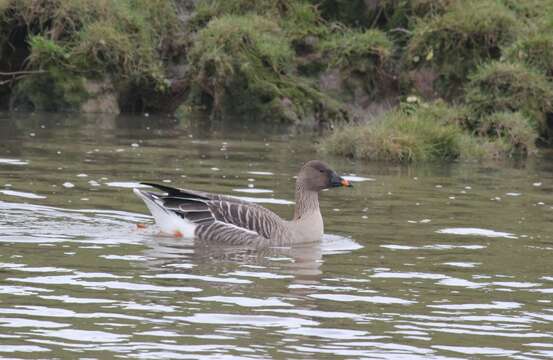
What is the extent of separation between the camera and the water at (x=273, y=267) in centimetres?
815

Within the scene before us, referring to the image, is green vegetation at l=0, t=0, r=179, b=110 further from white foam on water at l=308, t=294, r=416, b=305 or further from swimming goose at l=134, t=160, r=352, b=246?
white foam on water at l=308, t=294, r=416, b=305

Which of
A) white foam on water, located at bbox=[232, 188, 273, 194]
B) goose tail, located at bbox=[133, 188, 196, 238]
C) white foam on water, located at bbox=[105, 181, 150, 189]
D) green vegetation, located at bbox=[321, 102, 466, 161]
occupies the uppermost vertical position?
green vegetation, located at bbox=[321, 102, 466, 161]

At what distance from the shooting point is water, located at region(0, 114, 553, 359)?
8.15 m

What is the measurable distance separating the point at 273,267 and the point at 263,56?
509 inches

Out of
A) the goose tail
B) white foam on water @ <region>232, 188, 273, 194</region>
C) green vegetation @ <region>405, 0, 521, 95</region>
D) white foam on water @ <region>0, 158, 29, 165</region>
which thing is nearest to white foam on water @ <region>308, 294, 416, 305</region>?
the goose tail

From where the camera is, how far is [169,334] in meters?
8.14

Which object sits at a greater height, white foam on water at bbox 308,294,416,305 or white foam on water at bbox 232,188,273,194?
white foam on water at bbox 232,188,273,194

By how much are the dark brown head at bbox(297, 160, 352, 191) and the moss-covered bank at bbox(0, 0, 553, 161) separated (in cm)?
892

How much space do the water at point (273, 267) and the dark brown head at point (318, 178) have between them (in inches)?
19.6

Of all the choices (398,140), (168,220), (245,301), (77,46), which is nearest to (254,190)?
(168,220)

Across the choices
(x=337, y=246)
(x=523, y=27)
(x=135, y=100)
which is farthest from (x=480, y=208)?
(x=135, y=100)

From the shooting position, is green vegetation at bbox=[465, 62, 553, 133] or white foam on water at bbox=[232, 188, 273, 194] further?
green vegetation at bbox=[465, 62, 553, 133]

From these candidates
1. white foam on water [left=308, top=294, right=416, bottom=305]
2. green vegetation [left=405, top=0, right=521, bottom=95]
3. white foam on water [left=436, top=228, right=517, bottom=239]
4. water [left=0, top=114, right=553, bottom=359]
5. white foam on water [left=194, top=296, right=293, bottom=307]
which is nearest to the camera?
water [left=0, top=114, right=553, bottom=359]

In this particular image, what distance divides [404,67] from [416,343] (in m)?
15.8
